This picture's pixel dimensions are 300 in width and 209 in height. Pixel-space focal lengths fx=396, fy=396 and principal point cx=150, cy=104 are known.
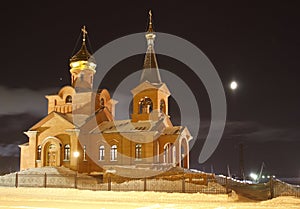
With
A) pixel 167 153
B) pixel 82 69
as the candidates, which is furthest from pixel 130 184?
pixel 82 69

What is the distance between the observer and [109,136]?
1200 inches

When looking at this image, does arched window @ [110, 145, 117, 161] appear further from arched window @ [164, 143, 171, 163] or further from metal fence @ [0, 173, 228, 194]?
metal fence @ [0, 173, 228, 194]

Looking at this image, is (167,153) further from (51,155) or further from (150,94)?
(51,155)

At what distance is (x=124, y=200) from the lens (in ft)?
53.5

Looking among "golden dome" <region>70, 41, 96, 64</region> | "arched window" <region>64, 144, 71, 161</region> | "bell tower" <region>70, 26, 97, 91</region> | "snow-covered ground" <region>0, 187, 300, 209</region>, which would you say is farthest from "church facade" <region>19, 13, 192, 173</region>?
"snow-covered ground" <region>0, 187, 300, 209</region>

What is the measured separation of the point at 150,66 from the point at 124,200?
56.9ft

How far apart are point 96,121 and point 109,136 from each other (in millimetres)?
2256

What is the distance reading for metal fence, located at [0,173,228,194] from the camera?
18.0 meters

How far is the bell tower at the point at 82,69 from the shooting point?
3497 cm

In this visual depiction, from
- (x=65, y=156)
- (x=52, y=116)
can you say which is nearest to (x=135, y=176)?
(x=65, y=156)

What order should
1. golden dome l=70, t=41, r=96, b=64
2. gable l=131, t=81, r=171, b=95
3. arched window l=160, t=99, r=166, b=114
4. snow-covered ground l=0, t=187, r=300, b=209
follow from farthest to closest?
1. golden dome l=70, t=41, r=96, b=64
2. arched window l=160, t=99, r=166, b=114
3. gable l=131, t=81, r=171, b=95
4. snow-covered ground l=0, t=187, r=300, b=209

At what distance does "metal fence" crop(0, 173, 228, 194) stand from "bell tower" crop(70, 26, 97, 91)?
12538 millimetres

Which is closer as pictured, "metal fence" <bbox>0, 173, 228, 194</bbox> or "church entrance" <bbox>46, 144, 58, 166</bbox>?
"metal fence" <bbox>0, 173, 228, 194</bbox>

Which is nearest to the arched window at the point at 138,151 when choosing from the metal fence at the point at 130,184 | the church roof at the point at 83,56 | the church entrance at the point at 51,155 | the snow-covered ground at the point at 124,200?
the church entrance at the point at 51,155
